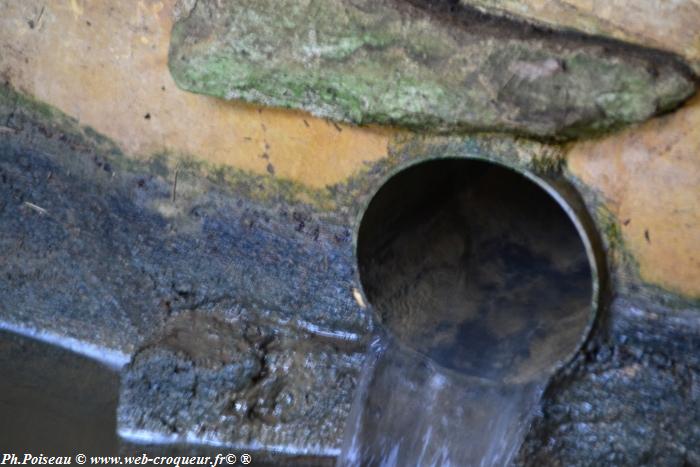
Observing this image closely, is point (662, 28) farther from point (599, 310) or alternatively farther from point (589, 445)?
point (589, 445)

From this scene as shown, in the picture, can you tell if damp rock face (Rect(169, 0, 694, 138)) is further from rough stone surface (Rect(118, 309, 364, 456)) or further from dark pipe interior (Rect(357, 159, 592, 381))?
rough stone surface (Rect(118, 309, 364, 456))

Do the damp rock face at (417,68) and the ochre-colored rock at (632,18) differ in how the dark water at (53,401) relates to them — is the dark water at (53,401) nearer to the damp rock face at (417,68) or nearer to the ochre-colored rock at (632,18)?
the damp rock face at (417,68)

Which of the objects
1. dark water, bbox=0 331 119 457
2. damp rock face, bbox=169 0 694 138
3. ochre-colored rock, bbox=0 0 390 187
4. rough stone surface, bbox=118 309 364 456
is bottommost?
dark water, bbox=0 331 119 457

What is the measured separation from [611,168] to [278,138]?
104cm

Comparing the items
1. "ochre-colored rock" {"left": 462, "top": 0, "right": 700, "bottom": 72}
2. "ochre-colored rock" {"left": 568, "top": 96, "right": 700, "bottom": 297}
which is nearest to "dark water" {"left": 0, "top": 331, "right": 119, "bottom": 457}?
"ochre-colored rock" {"left": 568, "top": 96, "right": 700, "bottom": 297}

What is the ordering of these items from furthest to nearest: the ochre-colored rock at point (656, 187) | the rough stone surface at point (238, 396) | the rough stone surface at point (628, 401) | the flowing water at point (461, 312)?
the rough stone surface at point (238, 396) → the flowing water at point (461, 312) → the rough stone surface at point (628, 401) → the ochre-colored rock at point (656, 187)

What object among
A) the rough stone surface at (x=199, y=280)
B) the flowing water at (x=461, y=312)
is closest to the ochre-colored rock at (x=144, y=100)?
the rough stone surface at (x=199, y=280)

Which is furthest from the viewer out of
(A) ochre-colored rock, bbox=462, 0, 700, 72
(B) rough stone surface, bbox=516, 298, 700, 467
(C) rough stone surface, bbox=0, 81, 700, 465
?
(C) rough stone surface, bbox=0, 81, 700, 465

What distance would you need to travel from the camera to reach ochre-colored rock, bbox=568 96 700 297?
2400 millimetres

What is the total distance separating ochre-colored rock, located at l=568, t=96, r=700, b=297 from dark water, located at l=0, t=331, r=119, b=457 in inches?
68.6

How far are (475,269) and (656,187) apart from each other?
98cm

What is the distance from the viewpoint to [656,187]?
247cm

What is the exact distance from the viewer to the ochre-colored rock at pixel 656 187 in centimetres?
240

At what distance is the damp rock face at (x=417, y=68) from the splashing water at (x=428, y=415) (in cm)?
82
